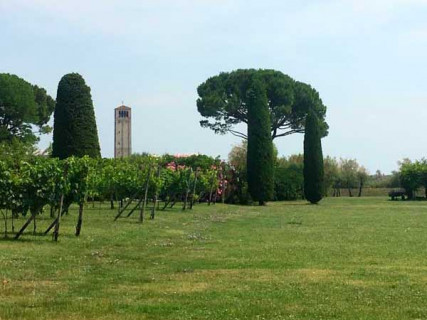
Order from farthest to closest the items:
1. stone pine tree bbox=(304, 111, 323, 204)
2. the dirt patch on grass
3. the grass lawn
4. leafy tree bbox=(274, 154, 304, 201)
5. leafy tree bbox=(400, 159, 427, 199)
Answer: leafy tree bbox=(400, 159, 427, 199) < leafy tree bbox=(274, 154, 304, 201) < stone pine tree bbox=(304, 111, 323, 204) < the dirt patch on grass < the grass lawn

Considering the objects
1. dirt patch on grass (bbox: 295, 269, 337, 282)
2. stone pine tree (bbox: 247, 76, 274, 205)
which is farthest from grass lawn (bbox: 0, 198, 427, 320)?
stone pine tree (bbox: 247, 76, 274, 205)

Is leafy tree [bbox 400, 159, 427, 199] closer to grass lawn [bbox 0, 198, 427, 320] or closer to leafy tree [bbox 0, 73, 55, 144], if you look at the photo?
leafy tree [bbox 0, 73, 55, 144]

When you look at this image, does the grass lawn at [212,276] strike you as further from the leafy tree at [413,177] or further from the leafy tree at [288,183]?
the leafy tree at [413,177]

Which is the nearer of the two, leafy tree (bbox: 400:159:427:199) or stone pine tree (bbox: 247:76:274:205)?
stone pine tree (bbox: 247:76:274:205)

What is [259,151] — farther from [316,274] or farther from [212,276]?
[212,276]

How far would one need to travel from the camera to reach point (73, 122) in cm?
3350

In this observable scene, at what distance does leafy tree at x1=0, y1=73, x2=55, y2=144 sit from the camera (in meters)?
49.2

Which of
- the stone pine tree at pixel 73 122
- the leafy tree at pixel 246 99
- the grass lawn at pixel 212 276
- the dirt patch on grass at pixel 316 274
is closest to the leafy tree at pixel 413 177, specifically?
the leafy tree at pixel 246 99

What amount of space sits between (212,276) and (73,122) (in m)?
25.2

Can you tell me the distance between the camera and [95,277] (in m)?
9.47

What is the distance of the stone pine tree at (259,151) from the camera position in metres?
42.8

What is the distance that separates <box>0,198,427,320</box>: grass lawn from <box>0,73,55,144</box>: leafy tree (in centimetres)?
3437

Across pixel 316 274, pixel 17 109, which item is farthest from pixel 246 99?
pixel 316 274

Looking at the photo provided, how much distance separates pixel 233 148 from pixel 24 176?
45.7 m
